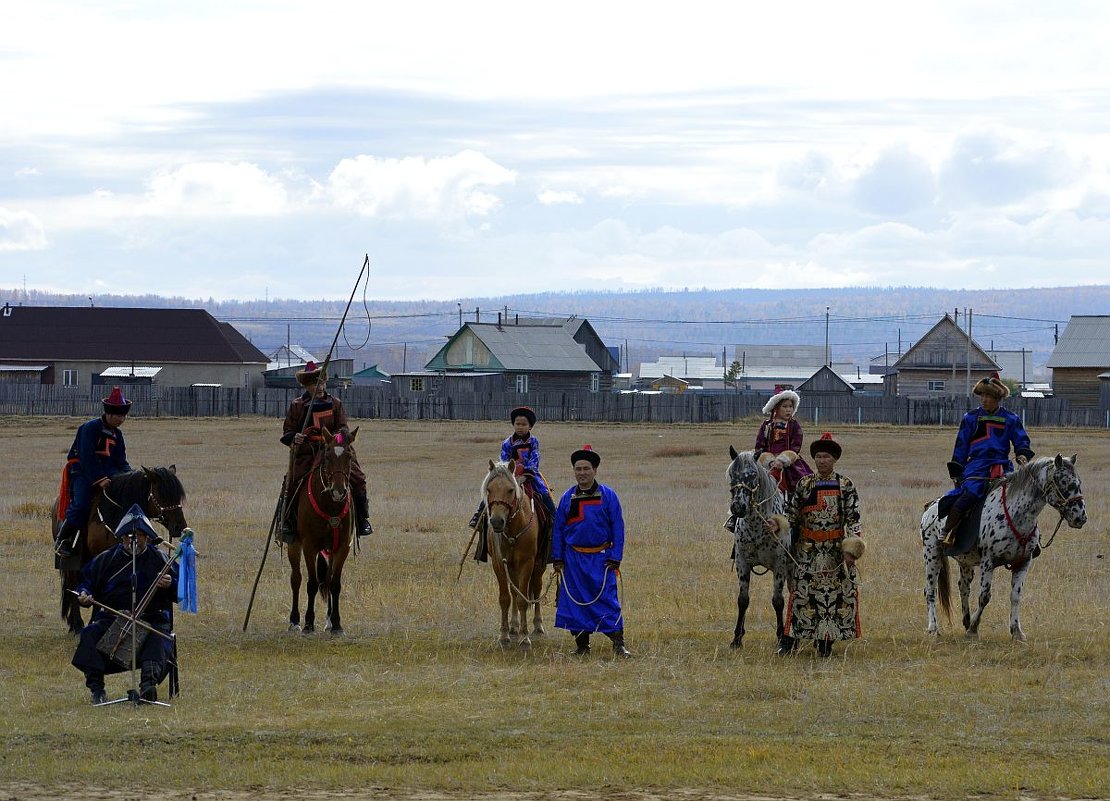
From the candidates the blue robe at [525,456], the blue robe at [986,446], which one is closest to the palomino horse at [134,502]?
the blue robe at [525,456]

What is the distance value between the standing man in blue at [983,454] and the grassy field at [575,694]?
4.07 feet

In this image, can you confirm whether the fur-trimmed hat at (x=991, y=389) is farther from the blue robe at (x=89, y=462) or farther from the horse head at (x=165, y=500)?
the blue robe at (x=89, y=462)

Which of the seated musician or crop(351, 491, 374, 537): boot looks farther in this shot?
crop(351, 491, 374, 537): boot

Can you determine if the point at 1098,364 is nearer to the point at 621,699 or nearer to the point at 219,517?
the point at 219,517

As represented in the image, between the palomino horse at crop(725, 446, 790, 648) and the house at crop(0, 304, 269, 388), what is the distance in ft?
255

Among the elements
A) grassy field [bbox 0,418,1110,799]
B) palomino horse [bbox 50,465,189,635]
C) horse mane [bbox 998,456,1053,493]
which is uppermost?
horse mane [bbox 998,456,1053,493]

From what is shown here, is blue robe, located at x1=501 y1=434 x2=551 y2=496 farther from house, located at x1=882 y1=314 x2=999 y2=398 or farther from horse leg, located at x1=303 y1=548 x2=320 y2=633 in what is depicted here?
house, located at x1=882 y1=314 x2=999 y2=398

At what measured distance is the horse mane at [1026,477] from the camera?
44.7 ft

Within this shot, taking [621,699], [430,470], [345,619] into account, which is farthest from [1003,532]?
[430,470]

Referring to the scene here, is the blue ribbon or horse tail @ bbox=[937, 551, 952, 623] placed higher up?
the blue ribbon

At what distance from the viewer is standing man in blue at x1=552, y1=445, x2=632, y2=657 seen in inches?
525

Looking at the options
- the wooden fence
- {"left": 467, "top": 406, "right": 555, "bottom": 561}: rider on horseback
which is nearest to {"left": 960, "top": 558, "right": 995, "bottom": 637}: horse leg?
{"left": 467, "top": 406, "right": 555, "bottom": 561}: rider on horseback

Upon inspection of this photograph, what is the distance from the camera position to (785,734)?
32.6 feet

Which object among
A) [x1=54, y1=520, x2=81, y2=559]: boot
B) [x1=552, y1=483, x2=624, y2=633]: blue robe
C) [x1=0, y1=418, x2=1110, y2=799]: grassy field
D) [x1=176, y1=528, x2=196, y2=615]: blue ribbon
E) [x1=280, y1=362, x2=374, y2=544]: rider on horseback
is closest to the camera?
[x1=0, y1=418, x2=1110, y2=799]: grassy field
